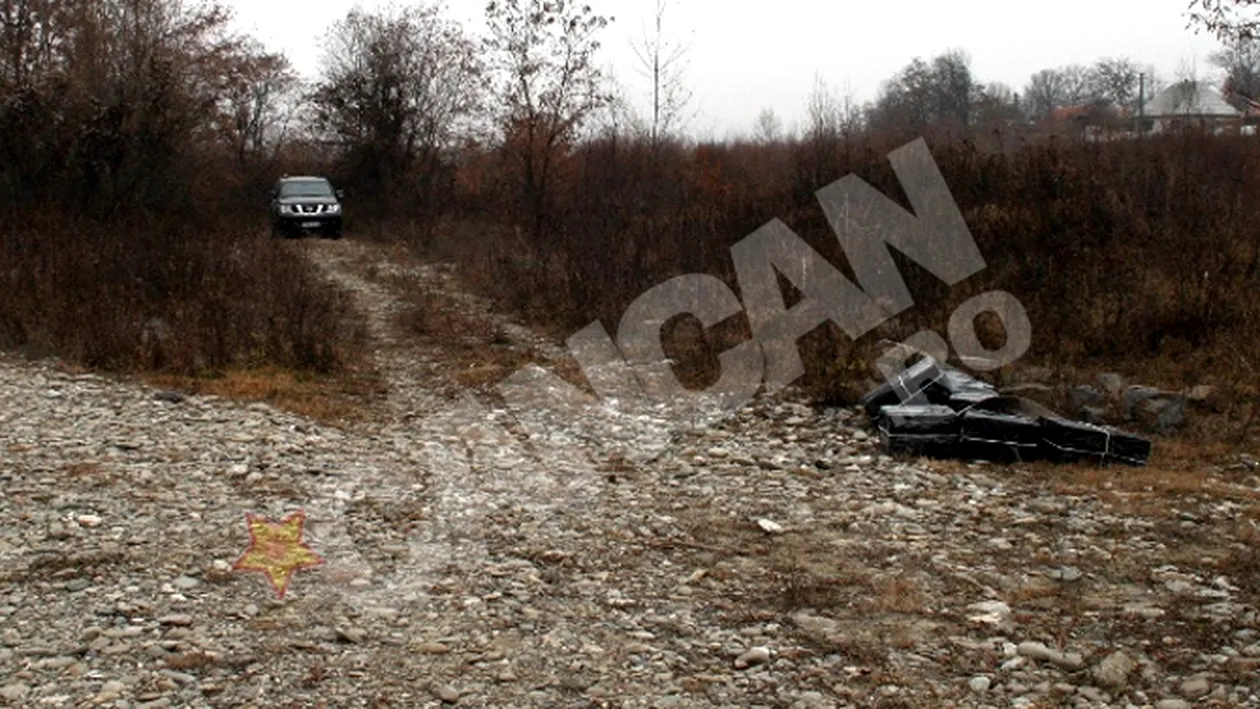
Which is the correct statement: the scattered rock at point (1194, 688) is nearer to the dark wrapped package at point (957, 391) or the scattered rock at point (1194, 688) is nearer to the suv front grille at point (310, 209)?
the dark wrapped package at point (957, 391)

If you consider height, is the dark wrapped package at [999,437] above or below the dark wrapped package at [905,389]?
below

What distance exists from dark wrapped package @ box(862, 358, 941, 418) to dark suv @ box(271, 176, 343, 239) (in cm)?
1516

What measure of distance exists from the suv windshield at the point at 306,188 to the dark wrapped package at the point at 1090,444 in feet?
57.7

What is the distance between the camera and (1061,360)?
8750 millimetres

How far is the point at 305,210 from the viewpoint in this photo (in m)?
20.7

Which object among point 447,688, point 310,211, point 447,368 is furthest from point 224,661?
point 310,211

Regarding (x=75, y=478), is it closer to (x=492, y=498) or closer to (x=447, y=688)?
(x=492, y=498)

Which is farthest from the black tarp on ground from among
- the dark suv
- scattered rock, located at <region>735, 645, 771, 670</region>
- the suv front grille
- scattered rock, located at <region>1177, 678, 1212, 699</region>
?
the suv front grille

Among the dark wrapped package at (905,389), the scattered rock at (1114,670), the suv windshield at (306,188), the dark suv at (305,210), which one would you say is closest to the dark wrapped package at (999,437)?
the dark wrapped package at (905,389)

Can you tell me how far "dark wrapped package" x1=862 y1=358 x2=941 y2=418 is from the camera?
7.30 m

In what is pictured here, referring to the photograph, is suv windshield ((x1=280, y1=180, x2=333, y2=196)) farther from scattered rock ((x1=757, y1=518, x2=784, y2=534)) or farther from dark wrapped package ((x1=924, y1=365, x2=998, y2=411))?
scattered rock ((x1=757, y1=518, x2=784, y2=534))

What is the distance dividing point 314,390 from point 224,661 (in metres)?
4.90

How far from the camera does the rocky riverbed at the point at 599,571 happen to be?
3.76 metres

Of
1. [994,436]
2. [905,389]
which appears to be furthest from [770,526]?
[905,389]
